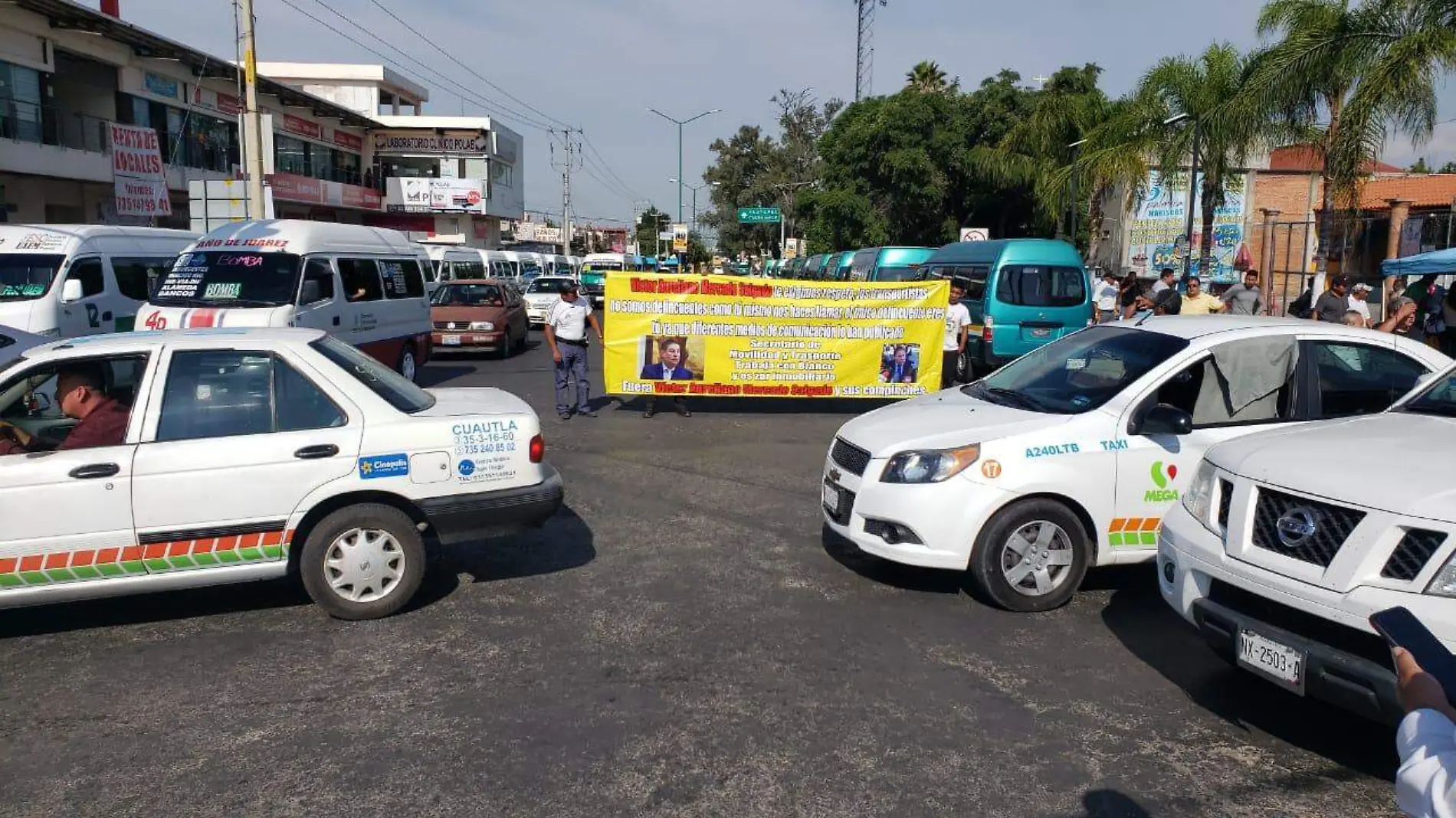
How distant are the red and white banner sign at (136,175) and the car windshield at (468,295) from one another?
256 inches

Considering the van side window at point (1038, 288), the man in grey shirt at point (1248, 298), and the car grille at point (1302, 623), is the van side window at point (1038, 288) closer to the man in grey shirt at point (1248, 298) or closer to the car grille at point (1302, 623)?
the man in grey shirt at point (1248, 298)

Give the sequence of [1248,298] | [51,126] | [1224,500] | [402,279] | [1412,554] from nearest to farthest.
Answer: [1412,554] < [1224,500] < [1248,298] < [402,279] < [51,126]

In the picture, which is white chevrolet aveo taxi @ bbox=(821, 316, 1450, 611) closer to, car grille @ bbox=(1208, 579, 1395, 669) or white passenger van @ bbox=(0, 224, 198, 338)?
car grille @ bbox=(1208, 579, 1395, 669)

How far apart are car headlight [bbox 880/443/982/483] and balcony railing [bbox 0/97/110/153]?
25457mm

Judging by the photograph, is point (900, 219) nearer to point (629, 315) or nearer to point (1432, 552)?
point (629, 315)

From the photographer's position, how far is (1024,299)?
1659 centimetres

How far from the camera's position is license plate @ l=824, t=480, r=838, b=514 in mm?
6191

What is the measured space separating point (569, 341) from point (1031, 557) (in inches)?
303

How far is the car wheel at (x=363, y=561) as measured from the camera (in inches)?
213

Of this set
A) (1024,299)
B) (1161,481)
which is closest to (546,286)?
(1024,299)

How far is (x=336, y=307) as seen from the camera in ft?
42.4

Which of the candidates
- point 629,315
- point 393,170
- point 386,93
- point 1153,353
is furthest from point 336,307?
point 386,93

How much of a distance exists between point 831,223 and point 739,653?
4162 cm

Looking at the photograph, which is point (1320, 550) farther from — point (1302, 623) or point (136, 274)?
point (136, 274)
